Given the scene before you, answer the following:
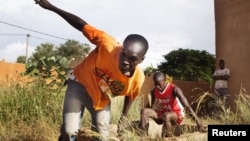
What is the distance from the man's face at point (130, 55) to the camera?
3.15 m

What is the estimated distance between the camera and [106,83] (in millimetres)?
3428

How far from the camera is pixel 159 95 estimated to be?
18.7ft

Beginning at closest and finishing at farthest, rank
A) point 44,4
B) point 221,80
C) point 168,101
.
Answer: point 44,4
point 168,101
point 221,80

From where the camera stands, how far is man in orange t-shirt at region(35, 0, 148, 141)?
3.31 metres

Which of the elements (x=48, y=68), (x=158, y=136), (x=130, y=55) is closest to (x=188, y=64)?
(x=48, y=68)

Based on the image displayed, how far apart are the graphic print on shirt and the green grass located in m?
1.51

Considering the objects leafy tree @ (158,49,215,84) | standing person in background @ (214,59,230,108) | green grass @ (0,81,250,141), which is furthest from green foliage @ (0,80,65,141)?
leafy tree @ (158,49,215,84)

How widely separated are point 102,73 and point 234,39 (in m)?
7.34

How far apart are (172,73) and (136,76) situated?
895 inches

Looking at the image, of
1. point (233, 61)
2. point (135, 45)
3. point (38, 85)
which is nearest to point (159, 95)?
point (38, 85)

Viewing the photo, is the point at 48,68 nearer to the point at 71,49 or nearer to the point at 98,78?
the point at 98,78

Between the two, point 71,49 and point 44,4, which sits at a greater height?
point 71,49

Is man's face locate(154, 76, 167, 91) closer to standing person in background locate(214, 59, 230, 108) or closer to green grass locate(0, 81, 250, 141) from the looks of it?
green grass locate(0, 81, 250, 141)

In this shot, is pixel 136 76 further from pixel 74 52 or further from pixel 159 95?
pixel 74 52
